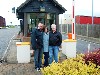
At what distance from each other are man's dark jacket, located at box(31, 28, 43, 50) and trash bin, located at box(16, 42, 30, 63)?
7.16 feet

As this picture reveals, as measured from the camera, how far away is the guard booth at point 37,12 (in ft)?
61.0

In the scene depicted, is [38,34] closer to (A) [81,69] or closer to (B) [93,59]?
(B) [93,59]

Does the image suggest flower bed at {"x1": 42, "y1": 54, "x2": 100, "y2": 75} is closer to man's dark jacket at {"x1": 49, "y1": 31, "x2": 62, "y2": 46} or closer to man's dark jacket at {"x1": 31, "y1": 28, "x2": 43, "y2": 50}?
man's dark jacket at {"x1": 49, "y1": 31, "x2": 62, "y2": 46}

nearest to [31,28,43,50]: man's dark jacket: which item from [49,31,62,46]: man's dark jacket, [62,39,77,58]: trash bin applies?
[49,31,62,46]: man's dark jacket

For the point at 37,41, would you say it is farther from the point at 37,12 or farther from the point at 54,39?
the point at 37,12

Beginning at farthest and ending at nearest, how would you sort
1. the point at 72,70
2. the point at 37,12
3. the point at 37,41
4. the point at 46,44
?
the point at 37,12
the point at 46,44
the point at 37,41
the point at 72,70

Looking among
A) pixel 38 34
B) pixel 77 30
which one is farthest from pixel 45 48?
pixel 77 30

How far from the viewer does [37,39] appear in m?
13.3

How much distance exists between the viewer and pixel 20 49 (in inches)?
609

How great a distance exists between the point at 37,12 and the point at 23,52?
3.83 meters

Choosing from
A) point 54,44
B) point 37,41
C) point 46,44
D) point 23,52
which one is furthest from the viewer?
point 23,52

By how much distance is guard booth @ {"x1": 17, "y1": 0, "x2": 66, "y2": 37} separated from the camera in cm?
1859

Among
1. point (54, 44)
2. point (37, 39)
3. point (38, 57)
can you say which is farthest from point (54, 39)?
point (38, 57)

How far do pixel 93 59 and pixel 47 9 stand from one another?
11537 millimetres
